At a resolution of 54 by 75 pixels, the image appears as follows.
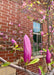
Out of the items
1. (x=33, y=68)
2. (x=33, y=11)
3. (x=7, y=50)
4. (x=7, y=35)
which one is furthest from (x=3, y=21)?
(x=33, y=68)

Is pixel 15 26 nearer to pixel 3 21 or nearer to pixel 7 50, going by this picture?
pixel 3 21

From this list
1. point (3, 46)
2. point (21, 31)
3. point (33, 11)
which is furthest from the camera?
point (33, 11)

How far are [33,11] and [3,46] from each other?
219cm

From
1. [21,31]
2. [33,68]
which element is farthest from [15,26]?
[33,68]

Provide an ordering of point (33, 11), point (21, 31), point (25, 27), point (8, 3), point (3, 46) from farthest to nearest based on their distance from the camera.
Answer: point (33, 11) < point (25, 27) < point (21, 31) < point (8, 3) < point (3, 46)

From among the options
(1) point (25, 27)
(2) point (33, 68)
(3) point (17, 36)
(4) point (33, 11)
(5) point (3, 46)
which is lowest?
(2) point (33, 68)

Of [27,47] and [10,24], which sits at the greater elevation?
[10,24]

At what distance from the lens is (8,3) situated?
383 centimetres

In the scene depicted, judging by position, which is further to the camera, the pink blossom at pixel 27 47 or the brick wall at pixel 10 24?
the brick wall at pixel 10 24

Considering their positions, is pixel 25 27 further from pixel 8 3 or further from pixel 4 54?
pixel 4 54

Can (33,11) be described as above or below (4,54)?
above

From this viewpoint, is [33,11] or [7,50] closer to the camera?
[7,50]

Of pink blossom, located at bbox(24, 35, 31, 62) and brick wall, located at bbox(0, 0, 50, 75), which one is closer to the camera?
pink blossom, located at bbox(24, 35, 31, 62)

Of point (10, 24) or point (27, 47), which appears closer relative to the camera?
point (27, 47)
